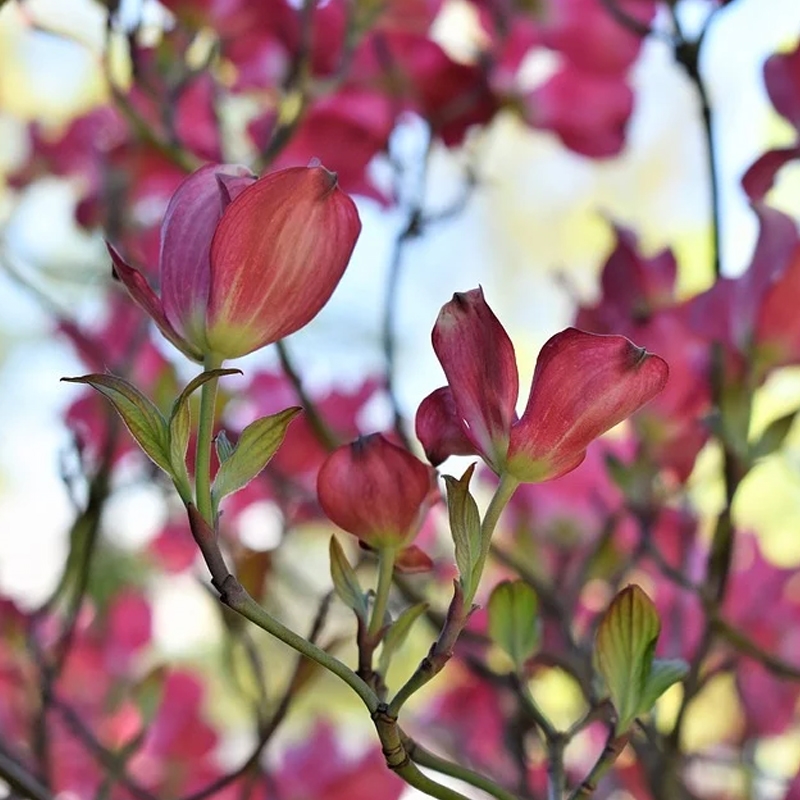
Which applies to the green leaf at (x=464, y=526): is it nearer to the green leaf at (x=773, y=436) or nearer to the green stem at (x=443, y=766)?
the green stem at (x=443, y=766)

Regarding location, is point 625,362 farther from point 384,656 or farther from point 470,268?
point 470,268

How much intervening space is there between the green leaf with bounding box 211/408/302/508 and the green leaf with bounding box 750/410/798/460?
0.62 ft

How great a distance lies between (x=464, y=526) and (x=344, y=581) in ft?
0.19

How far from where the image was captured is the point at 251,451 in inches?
9.2

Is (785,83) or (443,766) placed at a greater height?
(785,83)

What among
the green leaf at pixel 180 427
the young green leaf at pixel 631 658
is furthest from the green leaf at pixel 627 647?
the green leaf at pixel 180 427

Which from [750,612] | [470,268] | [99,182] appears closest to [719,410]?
[750,612]

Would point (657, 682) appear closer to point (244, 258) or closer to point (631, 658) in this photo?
point (631, 658)

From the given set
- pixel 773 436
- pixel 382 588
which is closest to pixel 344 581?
pixel 382 588

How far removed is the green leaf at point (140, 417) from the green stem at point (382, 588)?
59 millimetres

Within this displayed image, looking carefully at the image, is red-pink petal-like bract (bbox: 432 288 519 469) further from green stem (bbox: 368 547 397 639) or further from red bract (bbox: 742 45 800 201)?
red bract (bbox: 742 45 800 201)

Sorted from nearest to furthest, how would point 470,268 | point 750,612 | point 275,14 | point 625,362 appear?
point 625,362, point 275,14, point 750,612, point 470,268

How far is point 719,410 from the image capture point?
38 cm

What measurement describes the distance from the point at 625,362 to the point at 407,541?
0.07 metres
